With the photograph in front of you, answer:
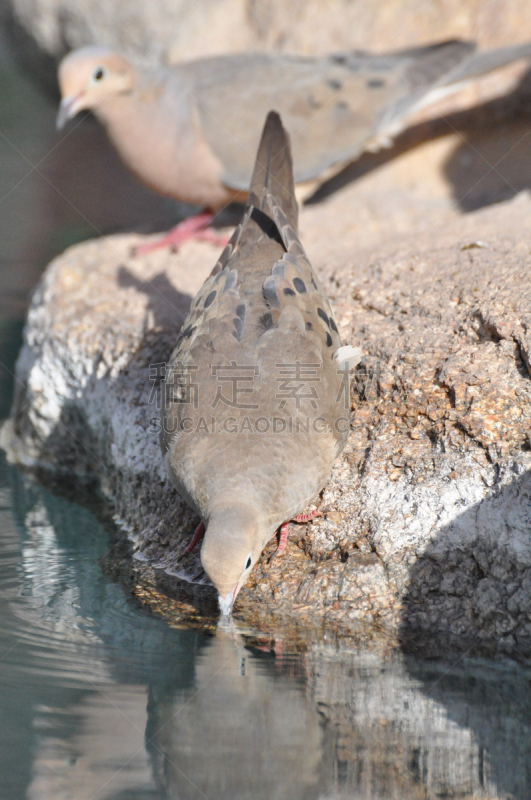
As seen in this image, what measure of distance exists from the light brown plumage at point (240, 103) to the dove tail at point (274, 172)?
1210 mm

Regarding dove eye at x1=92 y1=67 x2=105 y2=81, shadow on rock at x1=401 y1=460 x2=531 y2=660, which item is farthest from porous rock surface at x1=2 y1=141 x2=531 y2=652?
dove eye at x1=92 y1=67 x2=105 y2=81

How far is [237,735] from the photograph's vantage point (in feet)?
8.05

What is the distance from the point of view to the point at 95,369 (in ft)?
15.4

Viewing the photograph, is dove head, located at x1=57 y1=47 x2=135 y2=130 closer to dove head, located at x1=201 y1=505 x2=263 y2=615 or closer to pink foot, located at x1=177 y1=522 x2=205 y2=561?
pink foot, located at x1=177 y1=522 x2=205 y2=561

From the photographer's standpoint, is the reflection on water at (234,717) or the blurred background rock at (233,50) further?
the blurred background rock at (233,50)

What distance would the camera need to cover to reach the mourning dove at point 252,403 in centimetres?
295

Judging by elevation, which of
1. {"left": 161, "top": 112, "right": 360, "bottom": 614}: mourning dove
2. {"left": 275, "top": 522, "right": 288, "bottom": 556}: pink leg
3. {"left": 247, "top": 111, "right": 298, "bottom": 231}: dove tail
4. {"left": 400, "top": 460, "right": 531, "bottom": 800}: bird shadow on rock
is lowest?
{"left": 400, "top": 460, "right": 531, "bottom": 800}: bird shadow on rock

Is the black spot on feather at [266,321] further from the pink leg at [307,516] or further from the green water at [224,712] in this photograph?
the green water at [224,712]

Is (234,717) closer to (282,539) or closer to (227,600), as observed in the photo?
(227,600)

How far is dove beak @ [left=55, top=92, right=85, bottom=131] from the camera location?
213 inches

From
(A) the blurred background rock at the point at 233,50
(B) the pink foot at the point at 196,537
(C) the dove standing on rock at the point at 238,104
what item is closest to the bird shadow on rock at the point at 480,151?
(A) the blurred background rock at the point at 233,50

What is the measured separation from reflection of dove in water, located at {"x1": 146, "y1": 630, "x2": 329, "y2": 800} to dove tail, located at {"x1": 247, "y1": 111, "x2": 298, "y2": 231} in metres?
2.55

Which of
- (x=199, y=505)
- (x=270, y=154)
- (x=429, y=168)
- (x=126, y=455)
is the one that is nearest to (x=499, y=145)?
(x=429, y=168)

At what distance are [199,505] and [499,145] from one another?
4837 mm
